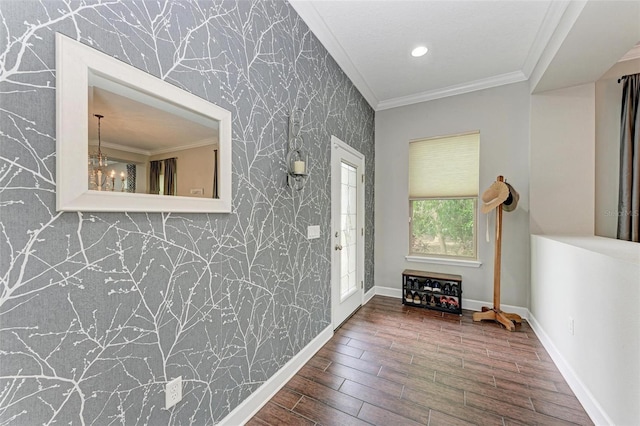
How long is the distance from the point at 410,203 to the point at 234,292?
3037 millimetres

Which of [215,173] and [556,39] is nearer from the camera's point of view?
[215,173]

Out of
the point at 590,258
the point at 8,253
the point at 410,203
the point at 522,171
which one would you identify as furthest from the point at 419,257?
the point at 8,253

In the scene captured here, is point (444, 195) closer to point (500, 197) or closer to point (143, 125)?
point (500, 197)

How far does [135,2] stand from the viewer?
3.64 feet

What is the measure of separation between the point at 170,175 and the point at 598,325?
2618mm

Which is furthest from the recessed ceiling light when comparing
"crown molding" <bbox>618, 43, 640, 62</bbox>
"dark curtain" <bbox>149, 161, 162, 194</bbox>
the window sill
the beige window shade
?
"dark curtain" <bbox>149, 161, 162, 194</bbox>

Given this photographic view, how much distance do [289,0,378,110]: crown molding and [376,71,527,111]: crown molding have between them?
1.56ft

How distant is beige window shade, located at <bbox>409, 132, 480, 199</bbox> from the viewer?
3.54m

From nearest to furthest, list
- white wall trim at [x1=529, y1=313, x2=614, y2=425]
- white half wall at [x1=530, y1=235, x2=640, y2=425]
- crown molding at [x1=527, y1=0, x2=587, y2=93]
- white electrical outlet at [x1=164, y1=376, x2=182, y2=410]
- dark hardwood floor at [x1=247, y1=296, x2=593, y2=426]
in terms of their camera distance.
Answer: white electrical outlet at [x1=164, y1=376, x2=182, y2=410], white half wall at [x1=530, y1=235, x2=640, y2=425], white wall trim at [x1=529, y1=313, x2=614, y2=425], dark hardwood floor at [x1=247, y1=296, x2=593, y2=426], crown molding at [x1=527, y1=0, x2=587, y2=93]

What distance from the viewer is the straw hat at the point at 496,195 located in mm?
2908

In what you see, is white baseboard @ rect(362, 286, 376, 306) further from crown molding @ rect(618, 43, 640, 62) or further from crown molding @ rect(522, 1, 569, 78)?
crown molding @ rect(618, 43, 640, 62)

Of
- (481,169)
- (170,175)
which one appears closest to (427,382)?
(170,175)

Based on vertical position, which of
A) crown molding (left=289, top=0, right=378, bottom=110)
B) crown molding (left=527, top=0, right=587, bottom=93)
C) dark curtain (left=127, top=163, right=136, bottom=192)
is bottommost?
dark curtain (left=127, top=163, right=136, bottom=192)

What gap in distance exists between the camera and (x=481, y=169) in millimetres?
3447
